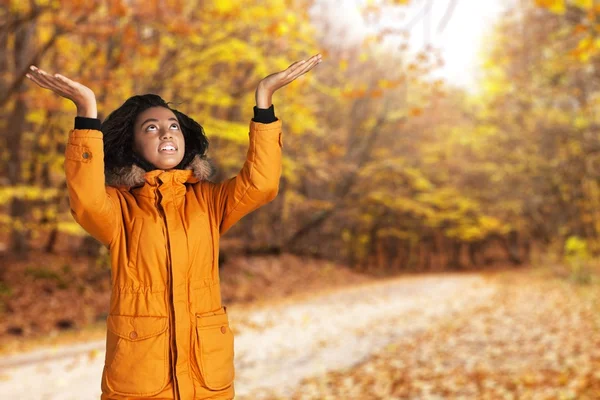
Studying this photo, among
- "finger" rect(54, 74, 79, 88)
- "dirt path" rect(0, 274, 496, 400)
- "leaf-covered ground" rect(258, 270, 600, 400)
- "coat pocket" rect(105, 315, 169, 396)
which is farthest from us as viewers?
"dirt path" rect(0, 274, 496, 400)

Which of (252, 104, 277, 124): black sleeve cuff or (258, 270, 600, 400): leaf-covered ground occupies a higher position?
(252, 104, 277, 124): black sleeve cuff

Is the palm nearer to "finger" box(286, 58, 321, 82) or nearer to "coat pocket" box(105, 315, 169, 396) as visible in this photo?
"finger" box(286, 58, 321, 82)

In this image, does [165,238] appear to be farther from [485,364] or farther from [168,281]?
[485,364]

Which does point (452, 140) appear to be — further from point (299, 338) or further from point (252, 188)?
point (252, 188)

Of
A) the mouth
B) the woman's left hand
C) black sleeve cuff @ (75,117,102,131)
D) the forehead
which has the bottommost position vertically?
the mouth

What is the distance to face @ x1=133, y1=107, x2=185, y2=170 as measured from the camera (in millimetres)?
1811

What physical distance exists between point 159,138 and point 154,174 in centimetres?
10

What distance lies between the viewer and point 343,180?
24.0 meters

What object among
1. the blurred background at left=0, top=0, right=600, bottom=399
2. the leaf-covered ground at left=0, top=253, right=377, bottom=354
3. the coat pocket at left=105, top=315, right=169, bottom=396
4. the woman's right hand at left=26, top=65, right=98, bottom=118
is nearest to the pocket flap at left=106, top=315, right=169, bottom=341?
the coat pocket at left=105, top=315, right=169, bottom=396

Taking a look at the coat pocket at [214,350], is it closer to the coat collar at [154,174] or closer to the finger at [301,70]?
the coat collar at [154,174]

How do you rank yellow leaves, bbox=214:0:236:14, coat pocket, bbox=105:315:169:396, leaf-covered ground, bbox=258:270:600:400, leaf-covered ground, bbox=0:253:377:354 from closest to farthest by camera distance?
coat pocket, bbox=105:315:169:396 < leaf-covered ground, bbox=258:270:600:400 < leaf-covered ground, bbox=0:253:377:354 < yellow leaves, bbox=214:0:236:14

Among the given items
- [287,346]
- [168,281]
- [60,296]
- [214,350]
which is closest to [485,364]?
[287,346]

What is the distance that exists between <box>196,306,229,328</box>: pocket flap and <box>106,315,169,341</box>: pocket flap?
3.7 inches

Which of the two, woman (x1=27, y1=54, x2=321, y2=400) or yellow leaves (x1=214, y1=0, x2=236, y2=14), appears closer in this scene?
woman (x1=27, y1=54, x2=321, y2=400)
